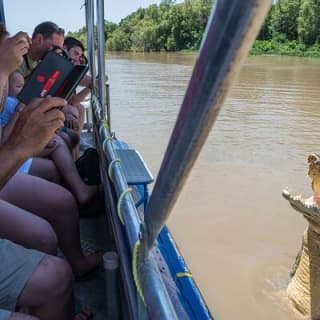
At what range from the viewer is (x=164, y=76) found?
21094mm

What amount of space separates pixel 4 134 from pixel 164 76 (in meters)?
19.9

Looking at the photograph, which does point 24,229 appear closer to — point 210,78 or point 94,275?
point 94,275

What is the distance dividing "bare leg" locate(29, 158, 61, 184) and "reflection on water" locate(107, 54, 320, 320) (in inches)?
30.9

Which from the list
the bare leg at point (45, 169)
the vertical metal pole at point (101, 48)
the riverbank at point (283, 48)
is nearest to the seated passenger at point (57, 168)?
the bare leg at point (45, 169)

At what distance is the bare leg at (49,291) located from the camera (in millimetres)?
1231

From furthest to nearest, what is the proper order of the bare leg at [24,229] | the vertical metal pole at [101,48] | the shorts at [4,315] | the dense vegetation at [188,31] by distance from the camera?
1. the dense vegetation at [188,31]
2. the vertical metal pole at [101,48]
3. the bare leg at [24,229]
4. the shorts at [4,315]

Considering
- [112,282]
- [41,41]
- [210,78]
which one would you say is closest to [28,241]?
[112,282]

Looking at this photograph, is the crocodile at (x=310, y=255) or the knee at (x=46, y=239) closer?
the knee at (x=46, y=239)

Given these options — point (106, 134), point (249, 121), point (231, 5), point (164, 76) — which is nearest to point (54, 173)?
point (106, 134)

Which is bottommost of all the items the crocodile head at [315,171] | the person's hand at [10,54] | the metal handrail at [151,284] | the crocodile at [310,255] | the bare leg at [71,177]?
the crocodile at [310,255]

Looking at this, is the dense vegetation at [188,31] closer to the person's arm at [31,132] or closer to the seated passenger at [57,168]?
the seated passenger at [57,168]

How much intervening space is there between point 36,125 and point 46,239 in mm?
521

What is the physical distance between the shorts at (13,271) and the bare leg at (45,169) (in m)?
0.90

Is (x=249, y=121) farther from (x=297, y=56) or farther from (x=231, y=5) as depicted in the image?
(x=297, y=56)
